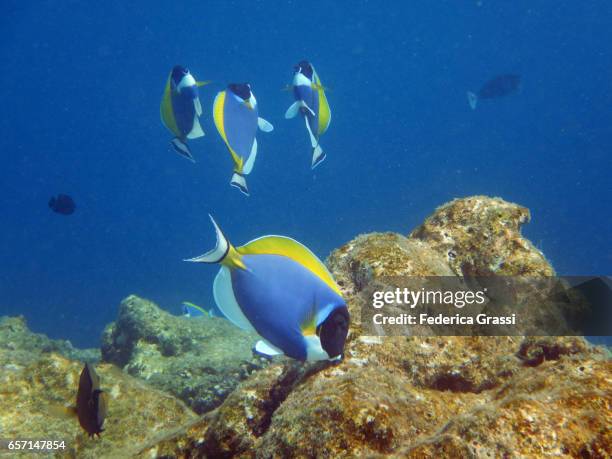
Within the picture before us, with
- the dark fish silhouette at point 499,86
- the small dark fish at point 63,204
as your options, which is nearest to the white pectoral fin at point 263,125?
the small dark fish at point 63,204

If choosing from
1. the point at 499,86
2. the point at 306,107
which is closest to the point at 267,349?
the point at 306,107

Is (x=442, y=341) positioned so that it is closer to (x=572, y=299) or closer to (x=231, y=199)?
(x=572, y=299)

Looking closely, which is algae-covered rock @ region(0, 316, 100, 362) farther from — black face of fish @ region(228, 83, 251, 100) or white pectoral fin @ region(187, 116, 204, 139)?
black face of fish @ region(228, 83, 251, 100)

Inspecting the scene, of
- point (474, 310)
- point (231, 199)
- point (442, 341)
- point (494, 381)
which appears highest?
point (231, 199)

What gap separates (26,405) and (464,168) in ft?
328

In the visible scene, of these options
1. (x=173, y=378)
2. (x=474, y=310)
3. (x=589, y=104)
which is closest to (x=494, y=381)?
(x=474, y=310)

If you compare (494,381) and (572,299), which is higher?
(572,299)

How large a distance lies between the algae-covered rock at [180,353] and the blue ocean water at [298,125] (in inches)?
2581

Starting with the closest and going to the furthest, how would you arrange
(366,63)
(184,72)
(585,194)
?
(184,72) < (585,194) < (366,63)

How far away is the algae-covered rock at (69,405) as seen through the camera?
371 centimetres

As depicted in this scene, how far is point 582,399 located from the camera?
5.71 feet

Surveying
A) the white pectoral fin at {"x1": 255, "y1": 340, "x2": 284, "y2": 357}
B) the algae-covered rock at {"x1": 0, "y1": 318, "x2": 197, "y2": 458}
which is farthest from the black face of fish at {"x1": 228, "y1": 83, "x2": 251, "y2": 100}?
the algae-covered rock at {"x1": 0, "y1": 318, "x2": 197, "y2": 458}

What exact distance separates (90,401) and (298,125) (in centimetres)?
8806

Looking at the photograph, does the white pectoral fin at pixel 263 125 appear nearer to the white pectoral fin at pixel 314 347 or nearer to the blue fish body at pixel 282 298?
the blue fish body at pixel 282 298
